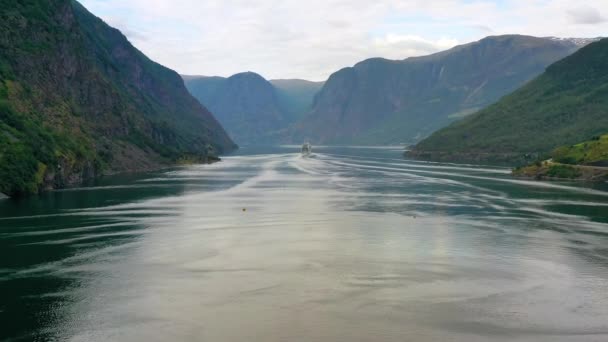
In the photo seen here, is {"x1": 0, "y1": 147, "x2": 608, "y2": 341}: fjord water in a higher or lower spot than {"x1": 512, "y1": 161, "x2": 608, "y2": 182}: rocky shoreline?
lower

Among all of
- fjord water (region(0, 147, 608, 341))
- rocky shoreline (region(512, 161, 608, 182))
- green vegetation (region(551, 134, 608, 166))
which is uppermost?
green vegetation (region(551, 134, 608, 166))

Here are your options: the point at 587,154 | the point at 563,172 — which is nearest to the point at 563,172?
the point at 563,172

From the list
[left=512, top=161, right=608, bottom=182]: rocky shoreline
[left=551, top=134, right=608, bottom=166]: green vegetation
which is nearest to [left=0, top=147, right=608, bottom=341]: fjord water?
[left=512, top=161, right=608, bottom=182]: rocky shoreline

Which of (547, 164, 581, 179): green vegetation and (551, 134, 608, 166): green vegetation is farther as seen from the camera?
(547, 164, 581, 179): green vegetation

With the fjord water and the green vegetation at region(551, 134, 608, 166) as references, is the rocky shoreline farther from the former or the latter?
the fjord water

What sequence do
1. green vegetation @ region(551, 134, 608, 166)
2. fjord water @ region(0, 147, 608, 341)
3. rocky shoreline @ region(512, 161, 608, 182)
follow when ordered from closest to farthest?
fjord water @ region(0, 147, 608, 341)
rocky shoreline @ region(512, 161, 608, 182)
green vegetation @ region(551, 134, 608, 166)

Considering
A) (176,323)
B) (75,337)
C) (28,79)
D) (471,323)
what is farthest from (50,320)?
(28,79)
